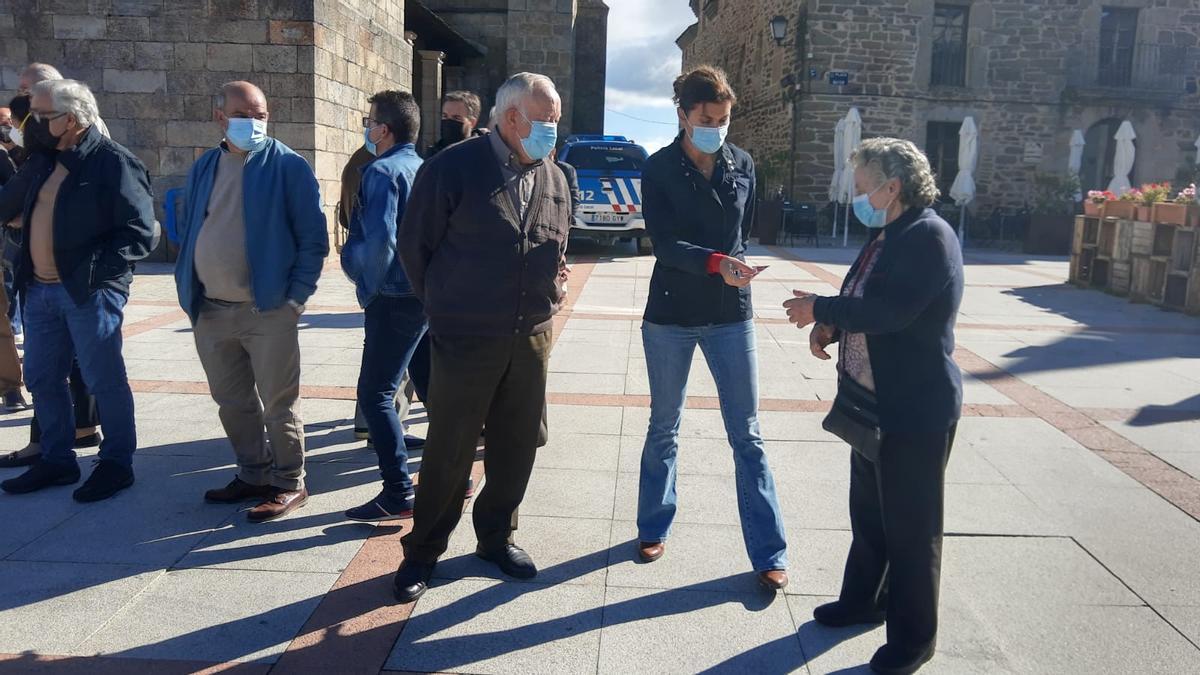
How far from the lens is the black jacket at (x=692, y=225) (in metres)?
3.51

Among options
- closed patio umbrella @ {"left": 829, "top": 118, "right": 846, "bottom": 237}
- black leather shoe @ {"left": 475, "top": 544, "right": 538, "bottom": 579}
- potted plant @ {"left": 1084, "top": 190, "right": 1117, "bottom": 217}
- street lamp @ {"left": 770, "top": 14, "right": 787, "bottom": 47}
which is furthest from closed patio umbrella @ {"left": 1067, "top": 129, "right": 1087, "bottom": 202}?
black leather shoe @ {"left": 475, "top": 544, "right": 538, "bottom": 579}

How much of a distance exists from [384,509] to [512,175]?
1677mm

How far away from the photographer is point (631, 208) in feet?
50.1

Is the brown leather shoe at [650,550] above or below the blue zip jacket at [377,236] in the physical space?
below

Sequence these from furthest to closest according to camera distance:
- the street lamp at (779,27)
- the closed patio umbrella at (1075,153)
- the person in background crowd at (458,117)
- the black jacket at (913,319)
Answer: the street lamp at (779,27) → the closed patio umbrella at (1075,153) → the person in background crowd at (458,117) → the black jacket at (913,319)

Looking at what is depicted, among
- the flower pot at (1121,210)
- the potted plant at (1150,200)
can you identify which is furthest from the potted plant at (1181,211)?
the flower pot at (1121,210)

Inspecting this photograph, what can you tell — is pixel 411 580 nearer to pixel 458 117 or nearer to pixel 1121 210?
pixel 458 117

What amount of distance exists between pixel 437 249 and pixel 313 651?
4.54 ft

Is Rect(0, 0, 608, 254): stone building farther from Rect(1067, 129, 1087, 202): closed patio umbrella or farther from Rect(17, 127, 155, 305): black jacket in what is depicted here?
Rect(1067, 129, 1087, 202): closed patio umbrella

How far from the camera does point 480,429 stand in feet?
11.4

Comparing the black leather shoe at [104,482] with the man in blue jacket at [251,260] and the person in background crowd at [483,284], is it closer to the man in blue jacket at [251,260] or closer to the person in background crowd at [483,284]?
the man in blue jacket at [251,260]

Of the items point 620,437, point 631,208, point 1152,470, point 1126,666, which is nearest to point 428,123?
point 631,208

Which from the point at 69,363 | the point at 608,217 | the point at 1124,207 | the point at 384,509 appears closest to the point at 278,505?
the point at 384,509

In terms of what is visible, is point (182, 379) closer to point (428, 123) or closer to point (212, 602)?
point (212, 602)
